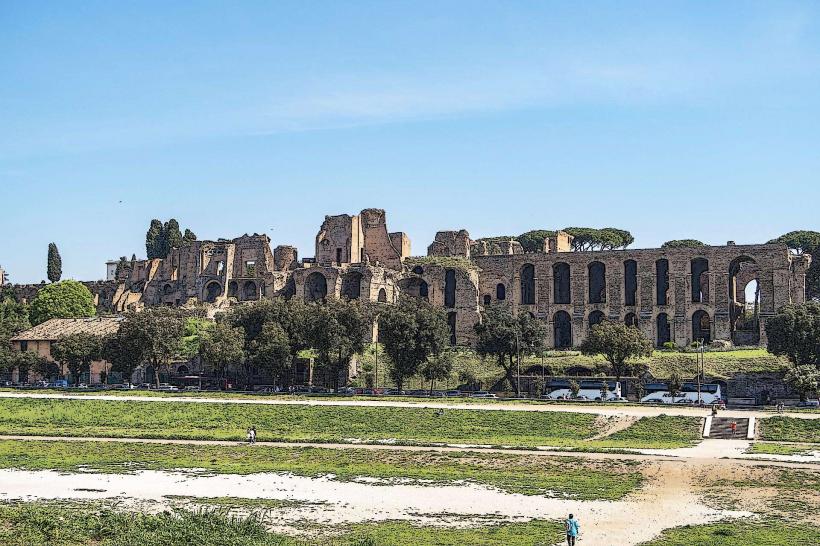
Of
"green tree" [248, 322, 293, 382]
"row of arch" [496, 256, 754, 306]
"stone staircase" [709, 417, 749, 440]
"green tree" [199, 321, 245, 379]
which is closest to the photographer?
"stone staircase" [709, 417, 749, 440]

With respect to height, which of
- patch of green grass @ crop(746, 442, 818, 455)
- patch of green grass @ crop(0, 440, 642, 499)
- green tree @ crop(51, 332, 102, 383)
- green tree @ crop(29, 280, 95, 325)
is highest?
green tree @ crop(29, 280, 95, 325)

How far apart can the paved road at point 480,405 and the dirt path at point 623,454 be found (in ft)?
23.6

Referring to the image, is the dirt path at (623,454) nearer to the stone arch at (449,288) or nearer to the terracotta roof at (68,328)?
the terracotta roof at (68,328)

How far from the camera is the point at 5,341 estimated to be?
76625 millimetres

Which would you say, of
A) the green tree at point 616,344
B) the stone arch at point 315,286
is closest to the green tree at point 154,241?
the stone arch at point 315,286

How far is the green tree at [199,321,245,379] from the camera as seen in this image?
67.1 m

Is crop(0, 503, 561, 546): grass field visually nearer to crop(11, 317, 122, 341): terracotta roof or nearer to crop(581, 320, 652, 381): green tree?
crop(581, 320, 652, 381): green tree

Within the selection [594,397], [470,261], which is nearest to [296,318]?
[594,397]

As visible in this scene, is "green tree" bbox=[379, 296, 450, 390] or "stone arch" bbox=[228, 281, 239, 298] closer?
"green tree" bbox=[379, 296, 450, 390]

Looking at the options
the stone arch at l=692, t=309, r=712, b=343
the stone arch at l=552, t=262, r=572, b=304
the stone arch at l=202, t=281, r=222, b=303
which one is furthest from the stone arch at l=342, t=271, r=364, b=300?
the stone arch at l=692, t=309, r=712, b=343

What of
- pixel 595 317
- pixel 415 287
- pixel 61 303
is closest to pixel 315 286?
pixel 415 287

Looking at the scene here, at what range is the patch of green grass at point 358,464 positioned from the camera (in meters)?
36.2

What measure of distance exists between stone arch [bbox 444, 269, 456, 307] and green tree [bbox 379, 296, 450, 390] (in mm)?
23072

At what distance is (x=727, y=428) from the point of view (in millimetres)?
47938
